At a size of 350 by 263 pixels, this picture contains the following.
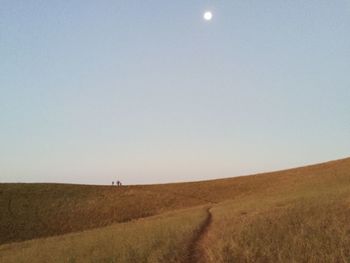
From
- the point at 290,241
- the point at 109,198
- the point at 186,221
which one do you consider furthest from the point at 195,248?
the point at 109,198

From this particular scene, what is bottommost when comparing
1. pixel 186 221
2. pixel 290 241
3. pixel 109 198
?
pixel 290 241

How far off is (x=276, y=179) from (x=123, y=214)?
965 inches

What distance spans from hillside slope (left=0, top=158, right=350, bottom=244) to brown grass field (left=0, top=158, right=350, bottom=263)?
12 centimetres

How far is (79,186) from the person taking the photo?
65.2 meters

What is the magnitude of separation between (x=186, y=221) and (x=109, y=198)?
108ft

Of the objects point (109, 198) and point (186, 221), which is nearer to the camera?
point (186, 221)

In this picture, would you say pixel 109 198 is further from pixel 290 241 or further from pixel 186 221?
pixel 290 241

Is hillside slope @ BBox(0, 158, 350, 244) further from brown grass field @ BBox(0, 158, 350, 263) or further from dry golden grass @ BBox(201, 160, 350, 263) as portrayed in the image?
dry golden grass @ BBox(201, 160, 350, 263)

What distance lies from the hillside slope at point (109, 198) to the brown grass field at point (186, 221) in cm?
12

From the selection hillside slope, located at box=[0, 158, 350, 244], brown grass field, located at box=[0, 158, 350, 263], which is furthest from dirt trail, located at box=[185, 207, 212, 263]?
hillside slope, located at box=[0, 158, 350, 244]

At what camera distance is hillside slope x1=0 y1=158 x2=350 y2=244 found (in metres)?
44.6

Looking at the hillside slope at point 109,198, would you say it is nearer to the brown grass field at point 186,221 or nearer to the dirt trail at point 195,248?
the brown grass field at point 186,221

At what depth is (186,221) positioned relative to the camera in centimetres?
2425

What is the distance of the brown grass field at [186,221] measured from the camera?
41.7 ft
